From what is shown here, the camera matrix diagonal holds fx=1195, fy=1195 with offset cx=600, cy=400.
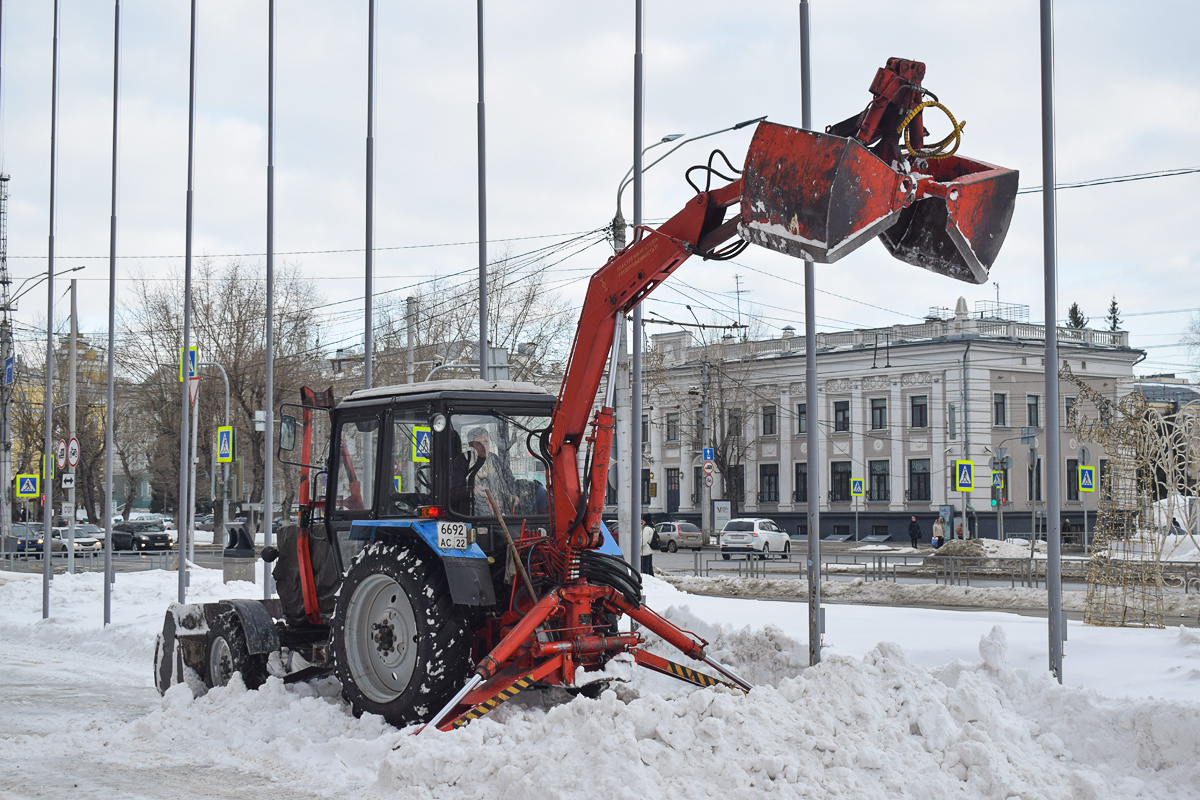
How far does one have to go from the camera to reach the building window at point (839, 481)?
177 ft

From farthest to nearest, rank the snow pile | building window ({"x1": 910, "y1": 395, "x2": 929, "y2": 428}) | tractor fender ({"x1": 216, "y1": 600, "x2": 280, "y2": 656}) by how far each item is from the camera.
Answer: building window ({"x1": 910, "y1": 395, "x2": 929, "y2": 428}) → tractor fender ({"x1": 216, "y1": 600, "x2": 280, "y2": 656}) → the snow pile

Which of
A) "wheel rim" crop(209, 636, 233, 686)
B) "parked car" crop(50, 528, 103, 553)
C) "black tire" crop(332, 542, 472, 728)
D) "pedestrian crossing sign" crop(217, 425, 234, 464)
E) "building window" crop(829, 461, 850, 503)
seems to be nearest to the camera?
"black tire" crop(332, 542, 472, 728)

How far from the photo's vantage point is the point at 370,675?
28.1ft

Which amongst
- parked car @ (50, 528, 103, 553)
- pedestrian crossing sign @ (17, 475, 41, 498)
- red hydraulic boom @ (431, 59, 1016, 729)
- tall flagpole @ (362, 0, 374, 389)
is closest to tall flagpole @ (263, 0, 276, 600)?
tall flagpole @ (362, 0, 374, 389)

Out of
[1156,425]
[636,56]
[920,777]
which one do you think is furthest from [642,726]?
[1156,425]

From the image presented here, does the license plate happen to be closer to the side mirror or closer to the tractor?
the tractor

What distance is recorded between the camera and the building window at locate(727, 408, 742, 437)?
56.1 meters

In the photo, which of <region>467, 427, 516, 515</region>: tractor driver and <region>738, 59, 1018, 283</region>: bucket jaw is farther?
<region>467, 427, 516, 515</region>: tractor driver

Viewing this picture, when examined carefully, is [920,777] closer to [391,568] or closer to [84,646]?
[391,568]

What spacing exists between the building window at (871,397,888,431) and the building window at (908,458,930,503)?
6.85ft

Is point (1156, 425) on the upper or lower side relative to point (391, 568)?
upper

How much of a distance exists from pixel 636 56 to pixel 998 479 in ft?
81.6

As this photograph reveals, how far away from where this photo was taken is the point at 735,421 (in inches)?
2222

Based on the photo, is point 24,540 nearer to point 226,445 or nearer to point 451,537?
point 226,445
